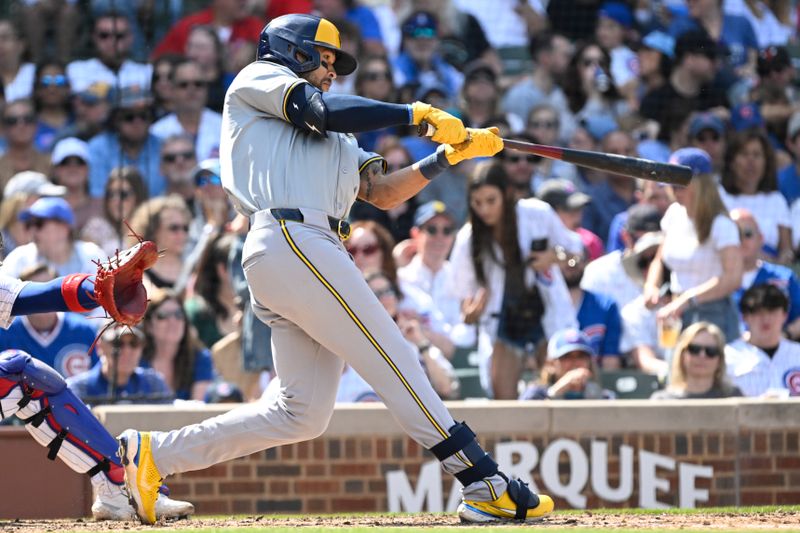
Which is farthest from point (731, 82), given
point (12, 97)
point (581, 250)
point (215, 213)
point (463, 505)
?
point (463, 505)

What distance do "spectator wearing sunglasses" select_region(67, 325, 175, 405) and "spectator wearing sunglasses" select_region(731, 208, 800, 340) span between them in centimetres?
328

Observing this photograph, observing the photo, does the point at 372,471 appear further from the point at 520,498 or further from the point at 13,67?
the point at 13,67

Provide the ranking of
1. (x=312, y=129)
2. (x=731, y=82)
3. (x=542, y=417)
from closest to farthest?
(x=312, y=129) → (x=542, y=417) → (x=731, y=82)

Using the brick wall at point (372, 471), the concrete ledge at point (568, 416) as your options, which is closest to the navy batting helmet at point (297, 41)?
the concrete ledge at point (568, 416)

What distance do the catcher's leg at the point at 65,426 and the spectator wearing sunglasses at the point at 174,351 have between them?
2.43 meters

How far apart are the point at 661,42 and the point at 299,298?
6.50 meters

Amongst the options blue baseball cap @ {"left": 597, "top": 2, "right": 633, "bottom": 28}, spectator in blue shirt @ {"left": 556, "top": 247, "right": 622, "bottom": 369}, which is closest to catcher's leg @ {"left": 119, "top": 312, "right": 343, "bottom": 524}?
spectator in blue shirt @ {"left": 556, "top": 247, "right": 622, "bottom": 369}

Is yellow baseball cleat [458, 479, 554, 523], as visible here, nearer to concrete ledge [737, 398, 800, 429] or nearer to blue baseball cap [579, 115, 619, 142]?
concrete ledge [737, 398, 800, 429]

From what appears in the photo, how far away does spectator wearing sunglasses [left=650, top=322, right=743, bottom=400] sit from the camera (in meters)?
7.00

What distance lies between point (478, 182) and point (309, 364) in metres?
3.56

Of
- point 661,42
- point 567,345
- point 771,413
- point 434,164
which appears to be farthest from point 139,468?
point 661,42

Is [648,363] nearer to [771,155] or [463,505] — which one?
[771,155]

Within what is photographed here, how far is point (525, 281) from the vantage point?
7.97 meters

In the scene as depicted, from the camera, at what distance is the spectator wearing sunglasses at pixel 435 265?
8.30m
